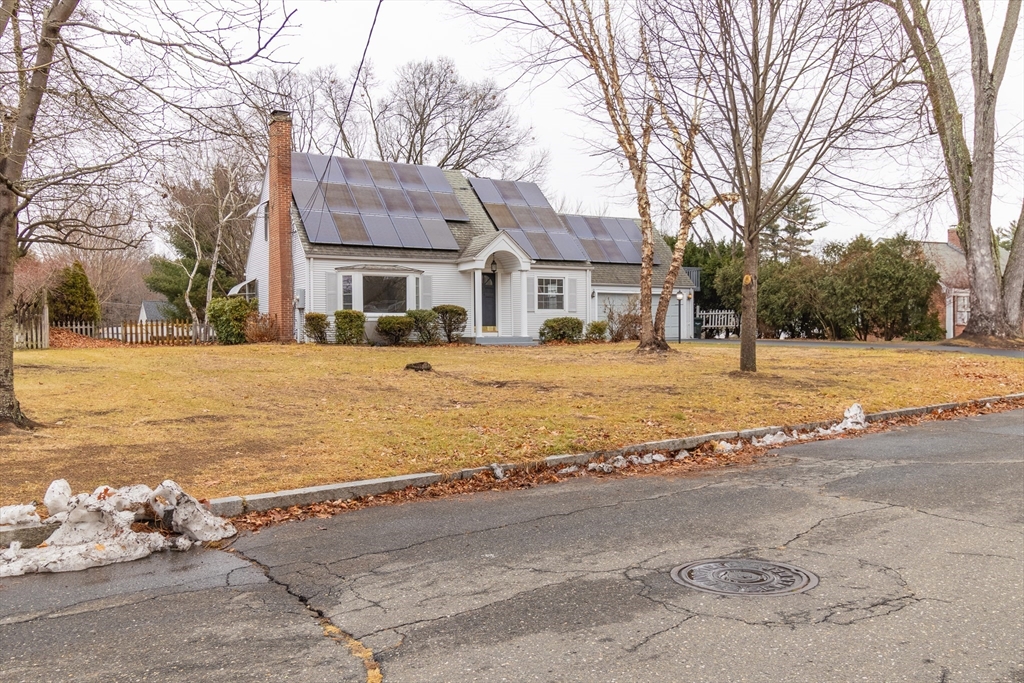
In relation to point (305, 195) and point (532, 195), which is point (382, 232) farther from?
point (532, 195)

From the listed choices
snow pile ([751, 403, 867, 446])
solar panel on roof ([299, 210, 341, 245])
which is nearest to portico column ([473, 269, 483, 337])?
solar panel on roof ([299, 210, 341, 245])

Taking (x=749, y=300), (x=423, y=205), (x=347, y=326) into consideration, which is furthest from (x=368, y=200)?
(x=749, y=300)

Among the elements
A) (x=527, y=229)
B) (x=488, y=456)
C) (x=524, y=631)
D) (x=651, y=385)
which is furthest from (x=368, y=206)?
(x=524, y=631)

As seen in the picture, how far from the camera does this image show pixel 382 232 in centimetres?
2703

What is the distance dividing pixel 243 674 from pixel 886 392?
41.9 feet

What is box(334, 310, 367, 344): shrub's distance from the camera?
24.8 meters

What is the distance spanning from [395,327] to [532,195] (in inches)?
428

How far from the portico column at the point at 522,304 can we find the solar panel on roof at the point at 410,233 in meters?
3.59

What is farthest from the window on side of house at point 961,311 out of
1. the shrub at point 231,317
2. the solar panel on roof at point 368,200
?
the shrub at point 231,317

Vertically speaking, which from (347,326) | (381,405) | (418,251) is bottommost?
(381,405)

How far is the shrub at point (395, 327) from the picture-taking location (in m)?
25.0

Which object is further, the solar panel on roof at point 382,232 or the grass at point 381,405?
the solar panel on roof at point 382,232

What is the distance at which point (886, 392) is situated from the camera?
13.6 meters

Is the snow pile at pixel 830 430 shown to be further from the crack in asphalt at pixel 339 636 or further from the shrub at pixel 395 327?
→ the shrub at pixel 395 327
